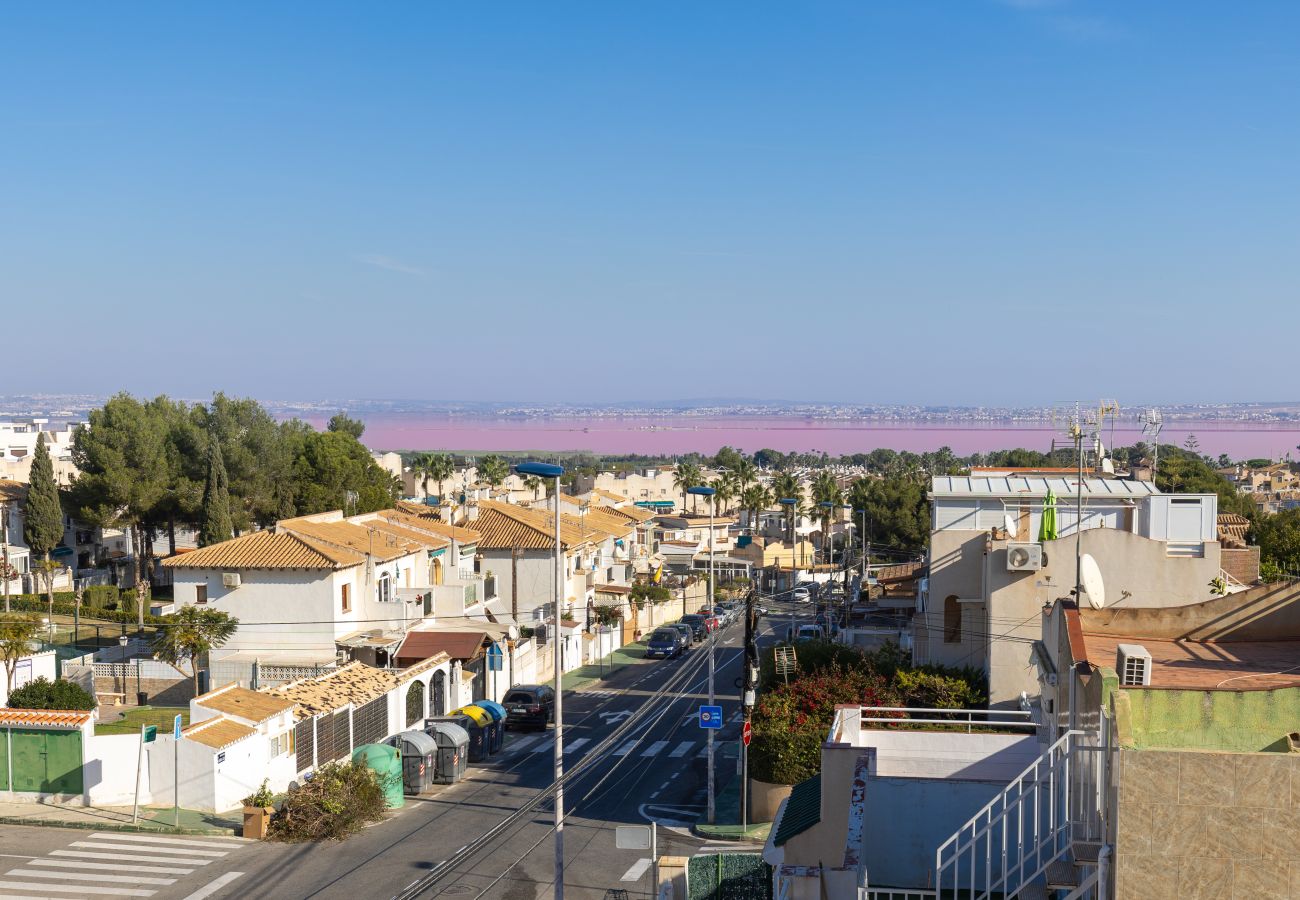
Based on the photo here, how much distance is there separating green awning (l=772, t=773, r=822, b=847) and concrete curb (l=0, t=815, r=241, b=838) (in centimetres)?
1565

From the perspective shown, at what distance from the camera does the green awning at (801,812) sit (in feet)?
43.0

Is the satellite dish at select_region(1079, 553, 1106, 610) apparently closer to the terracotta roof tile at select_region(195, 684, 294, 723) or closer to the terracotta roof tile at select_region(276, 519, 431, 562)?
the terracotta roof tile at select_region(195, 684, 294, 723)

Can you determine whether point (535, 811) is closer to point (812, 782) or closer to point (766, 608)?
point (812, 782)

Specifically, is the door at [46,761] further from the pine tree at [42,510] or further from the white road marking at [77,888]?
the pine tree at [42,510]

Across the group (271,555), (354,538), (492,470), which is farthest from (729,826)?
(492,470)

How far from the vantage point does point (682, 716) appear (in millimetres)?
43375

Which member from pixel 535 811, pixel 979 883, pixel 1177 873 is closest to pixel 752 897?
pixel 979 883

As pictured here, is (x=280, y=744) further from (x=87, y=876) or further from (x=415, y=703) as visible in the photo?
(x=415, y=703)

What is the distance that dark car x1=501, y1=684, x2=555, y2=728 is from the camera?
40.2m

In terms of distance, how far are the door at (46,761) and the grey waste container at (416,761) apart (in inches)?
282

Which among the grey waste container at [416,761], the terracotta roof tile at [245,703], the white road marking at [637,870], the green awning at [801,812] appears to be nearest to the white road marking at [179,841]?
the terracotta roof tile at [245,703]

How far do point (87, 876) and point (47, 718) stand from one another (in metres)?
5.76

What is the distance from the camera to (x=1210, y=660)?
1258 centimetres

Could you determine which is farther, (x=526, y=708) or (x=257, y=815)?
(x=526, y=708)
